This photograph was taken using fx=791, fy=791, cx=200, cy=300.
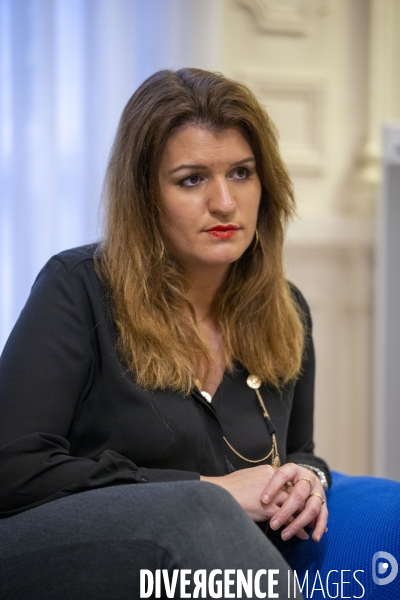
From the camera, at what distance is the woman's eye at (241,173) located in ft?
4.85

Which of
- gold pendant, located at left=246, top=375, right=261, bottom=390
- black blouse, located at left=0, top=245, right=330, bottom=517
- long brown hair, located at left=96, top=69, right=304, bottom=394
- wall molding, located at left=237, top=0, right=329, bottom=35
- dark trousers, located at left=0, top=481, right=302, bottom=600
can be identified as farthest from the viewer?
wall molding, located at left=237, top=0, right=329, bottom=35

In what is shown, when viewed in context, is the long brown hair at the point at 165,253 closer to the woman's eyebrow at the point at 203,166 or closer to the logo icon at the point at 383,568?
the woman's eyebrow at the point at 203,166

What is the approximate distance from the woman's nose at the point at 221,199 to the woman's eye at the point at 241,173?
0.18 feet

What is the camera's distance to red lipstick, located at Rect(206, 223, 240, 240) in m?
1.44

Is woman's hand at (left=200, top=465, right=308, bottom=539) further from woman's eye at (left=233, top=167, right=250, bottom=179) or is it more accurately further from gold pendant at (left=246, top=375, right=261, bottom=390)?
woman's eye at (left=233, top=167, right=250, bottom=179)

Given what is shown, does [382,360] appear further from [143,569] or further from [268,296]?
[143,569]

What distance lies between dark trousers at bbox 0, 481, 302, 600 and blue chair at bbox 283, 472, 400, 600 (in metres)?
0.28

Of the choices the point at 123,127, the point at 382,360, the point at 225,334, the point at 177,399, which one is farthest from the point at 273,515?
the point at 382,360

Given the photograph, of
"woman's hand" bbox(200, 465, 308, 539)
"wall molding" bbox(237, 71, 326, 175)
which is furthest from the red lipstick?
"wall molding" bbox(237, 71, 326, 175)

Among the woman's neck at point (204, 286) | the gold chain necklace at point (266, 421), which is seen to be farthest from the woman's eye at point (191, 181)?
the gold chain necklace at point (266, 421)

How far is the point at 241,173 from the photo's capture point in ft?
4.89

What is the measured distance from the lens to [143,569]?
994 millimetres

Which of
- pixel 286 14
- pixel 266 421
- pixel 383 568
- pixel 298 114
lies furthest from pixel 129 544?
pixel 286 14

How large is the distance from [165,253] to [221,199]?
0.16 m
